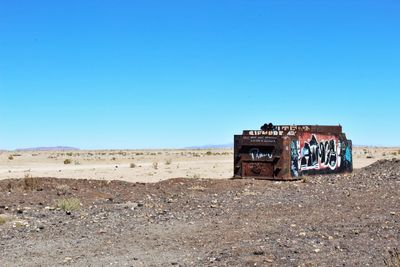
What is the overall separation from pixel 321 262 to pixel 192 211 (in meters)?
6.92

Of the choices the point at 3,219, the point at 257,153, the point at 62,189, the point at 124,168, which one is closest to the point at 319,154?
the point at 257,153

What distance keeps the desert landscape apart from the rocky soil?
19 millimetres

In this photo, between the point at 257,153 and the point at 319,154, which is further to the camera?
Answer: the point at 319,154

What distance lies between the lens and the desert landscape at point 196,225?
31.5 feet

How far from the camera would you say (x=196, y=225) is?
13156mm

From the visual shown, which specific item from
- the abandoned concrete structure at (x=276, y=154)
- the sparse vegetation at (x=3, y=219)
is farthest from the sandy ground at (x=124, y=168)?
the sparse vegetation at (x=3, y=219)

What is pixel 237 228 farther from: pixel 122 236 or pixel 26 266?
pixel 26 266

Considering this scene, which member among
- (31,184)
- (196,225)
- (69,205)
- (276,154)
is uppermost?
(276,154)

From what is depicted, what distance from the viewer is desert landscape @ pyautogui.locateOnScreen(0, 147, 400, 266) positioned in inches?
378

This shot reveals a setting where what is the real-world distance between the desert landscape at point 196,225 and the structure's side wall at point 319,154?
6.78 metres

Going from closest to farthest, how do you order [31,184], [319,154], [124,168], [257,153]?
[31,184] → [257,153] → [319,154] → [124,168]

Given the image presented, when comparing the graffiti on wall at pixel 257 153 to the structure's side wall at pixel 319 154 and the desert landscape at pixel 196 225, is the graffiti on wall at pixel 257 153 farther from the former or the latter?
the desert landscape at pixel 196 225

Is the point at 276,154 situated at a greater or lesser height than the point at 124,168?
greater

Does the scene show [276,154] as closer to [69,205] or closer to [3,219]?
[69,205]
